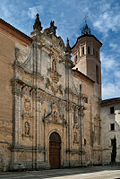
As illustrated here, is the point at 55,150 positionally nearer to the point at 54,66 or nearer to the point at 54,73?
the point at 54,73

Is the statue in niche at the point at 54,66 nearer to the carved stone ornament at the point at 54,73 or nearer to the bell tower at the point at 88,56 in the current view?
the carved stone ornament at the point at 54,73

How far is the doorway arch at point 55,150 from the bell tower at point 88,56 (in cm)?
1386

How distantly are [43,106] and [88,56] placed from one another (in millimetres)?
16063

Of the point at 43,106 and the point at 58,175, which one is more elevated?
the point at 43,106

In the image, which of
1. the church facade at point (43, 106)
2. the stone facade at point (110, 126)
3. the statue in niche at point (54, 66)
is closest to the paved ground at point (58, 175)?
the church facade at point (43, 106)

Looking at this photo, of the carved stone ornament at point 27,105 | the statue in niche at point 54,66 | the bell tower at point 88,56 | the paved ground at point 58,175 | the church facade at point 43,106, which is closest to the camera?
the paved ground at point 58,175

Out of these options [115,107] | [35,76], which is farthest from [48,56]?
[115,107]

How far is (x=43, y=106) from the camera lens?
75.8ft

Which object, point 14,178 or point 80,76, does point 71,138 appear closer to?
point 80,76

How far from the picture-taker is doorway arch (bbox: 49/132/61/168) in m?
23.3

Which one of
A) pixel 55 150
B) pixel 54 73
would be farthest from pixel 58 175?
pixel 54 73

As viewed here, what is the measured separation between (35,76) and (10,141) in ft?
22.1

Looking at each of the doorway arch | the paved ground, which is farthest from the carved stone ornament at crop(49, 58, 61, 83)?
the paved ground

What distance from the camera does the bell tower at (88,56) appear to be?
35875mm
